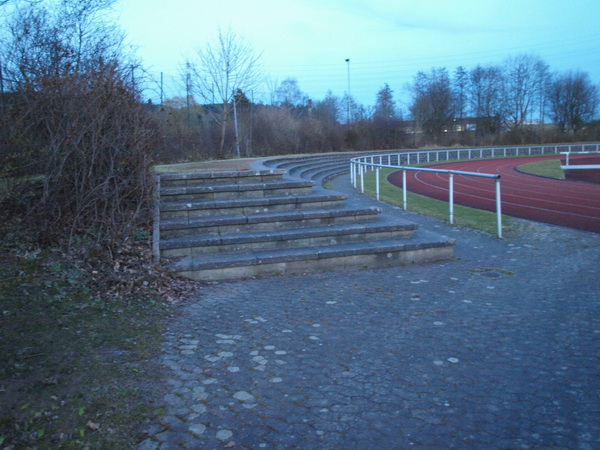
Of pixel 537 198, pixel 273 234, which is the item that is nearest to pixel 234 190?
pixel 273 234

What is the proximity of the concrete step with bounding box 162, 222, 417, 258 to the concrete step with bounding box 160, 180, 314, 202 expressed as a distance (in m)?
1.58

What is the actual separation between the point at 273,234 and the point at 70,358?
4.00m

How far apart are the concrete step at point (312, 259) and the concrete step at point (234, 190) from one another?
2.24 metres

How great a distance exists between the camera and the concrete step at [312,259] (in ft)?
21.7

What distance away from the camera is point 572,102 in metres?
64.3

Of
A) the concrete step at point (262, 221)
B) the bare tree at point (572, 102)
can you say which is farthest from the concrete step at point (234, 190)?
the bare tree at point (572, 102)

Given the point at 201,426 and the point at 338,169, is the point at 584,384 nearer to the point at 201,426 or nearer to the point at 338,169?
the point at 201,426

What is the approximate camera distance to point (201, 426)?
3025 mm

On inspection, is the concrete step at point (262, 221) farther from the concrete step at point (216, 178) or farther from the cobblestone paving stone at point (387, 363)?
the concrete step at point (216, 178)

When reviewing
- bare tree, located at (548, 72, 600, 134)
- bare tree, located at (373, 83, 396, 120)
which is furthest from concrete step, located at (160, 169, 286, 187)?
bare tree, located at (548, 72, 600, 134)

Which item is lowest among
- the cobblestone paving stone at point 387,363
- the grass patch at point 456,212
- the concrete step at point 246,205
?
the cobblestone paving stone at point 387,363

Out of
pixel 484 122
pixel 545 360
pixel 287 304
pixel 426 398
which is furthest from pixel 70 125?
pixel 484 122

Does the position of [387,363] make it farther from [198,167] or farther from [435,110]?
[435,110]

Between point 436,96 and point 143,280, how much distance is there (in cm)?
5741
